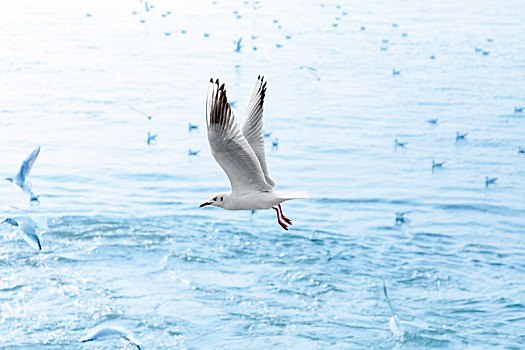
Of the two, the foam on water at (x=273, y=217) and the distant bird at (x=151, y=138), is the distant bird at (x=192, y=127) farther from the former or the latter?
the distant bird at (x=151, y=138)

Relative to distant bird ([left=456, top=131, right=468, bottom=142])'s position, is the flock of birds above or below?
above

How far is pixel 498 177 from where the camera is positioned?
1891cm

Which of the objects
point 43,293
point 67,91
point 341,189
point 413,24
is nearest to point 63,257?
point 43,293

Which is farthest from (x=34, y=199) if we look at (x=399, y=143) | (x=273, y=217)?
(x=399, y=143)

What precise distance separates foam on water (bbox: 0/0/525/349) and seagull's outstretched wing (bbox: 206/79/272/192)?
11.5 m

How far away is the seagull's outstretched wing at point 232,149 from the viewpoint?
336 cm

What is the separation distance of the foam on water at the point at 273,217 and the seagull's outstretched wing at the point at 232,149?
11536mm

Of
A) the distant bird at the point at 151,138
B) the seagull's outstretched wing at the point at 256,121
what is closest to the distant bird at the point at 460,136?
the distant bird at the point at 151,138

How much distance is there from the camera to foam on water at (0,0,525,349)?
1547 centimetres

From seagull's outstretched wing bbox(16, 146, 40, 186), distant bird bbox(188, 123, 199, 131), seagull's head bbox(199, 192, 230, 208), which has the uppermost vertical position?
seagull's head bbox(199, 192, 230, 208)

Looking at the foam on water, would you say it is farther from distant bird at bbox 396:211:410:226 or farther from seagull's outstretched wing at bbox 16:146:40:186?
seagull's outstretched wing at bbox 16:146:40:186

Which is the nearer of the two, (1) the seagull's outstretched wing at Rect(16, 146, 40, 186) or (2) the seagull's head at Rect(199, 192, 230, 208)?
(2) the seagull's head at Rect(199, 192, 230, 208)

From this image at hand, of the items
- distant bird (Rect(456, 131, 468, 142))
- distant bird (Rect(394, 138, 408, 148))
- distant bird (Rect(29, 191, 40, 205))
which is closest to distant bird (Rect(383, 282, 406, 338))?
distant bird (Rect(394, 138, 408, 148))

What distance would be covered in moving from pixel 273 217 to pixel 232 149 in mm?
14707
